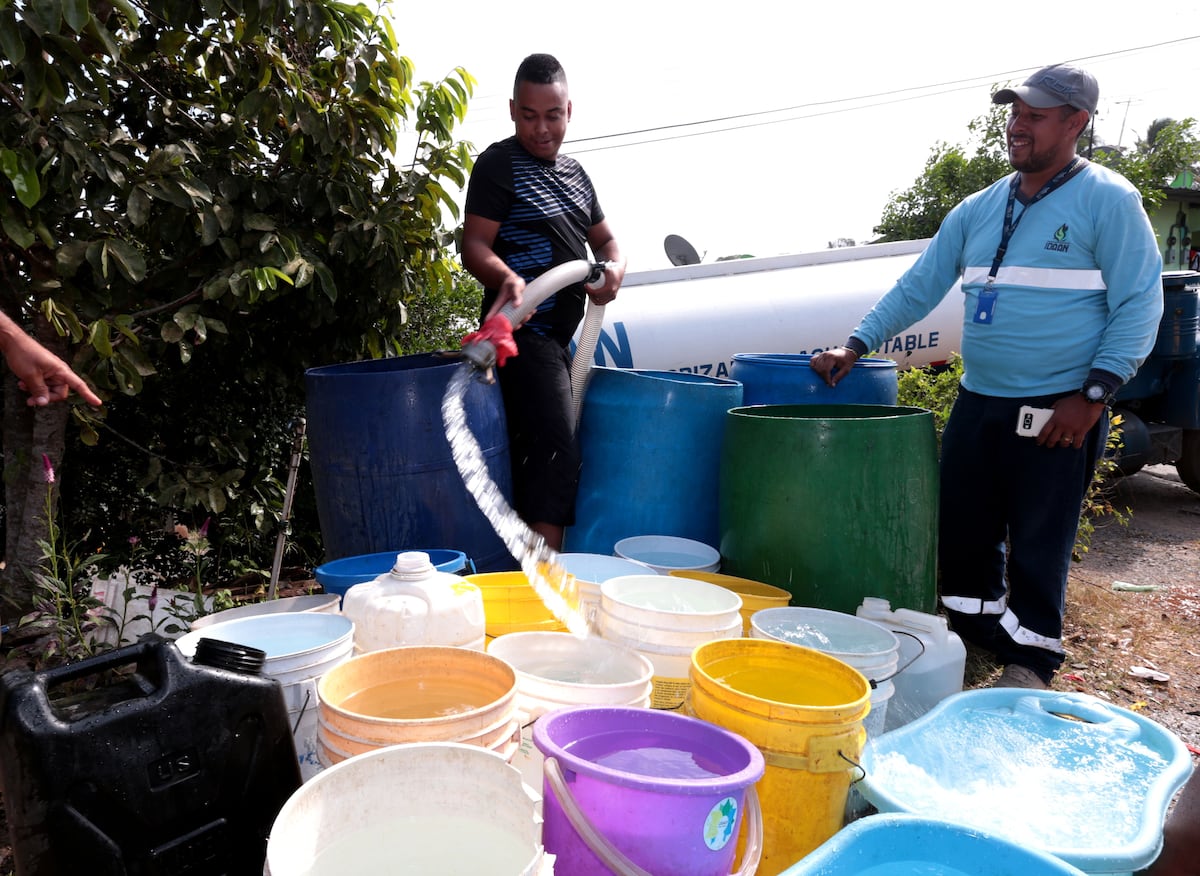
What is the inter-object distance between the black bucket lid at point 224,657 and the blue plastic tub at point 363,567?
0.67 meters

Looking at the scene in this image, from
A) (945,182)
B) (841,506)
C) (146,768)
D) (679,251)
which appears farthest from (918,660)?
(945,182)

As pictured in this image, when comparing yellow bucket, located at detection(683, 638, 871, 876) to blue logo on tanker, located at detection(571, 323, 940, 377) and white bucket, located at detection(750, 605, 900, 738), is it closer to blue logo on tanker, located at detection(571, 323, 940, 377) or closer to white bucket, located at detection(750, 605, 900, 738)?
white bucket, located at detection(750, 605, 900, 738)

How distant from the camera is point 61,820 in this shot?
127 cm

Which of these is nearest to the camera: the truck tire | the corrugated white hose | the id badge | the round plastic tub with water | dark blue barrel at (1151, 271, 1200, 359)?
the round plastic tub with water

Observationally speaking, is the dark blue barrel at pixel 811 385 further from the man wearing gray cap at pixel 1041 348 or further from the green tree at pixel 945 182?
the green tree at pixel 945 182

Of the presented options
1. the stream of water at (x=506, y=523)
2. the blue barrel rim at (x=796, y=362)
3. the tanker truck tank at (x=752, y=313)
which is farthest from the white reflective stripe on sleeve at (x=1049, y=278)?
the tanker truck tank at (x=752, y=313)

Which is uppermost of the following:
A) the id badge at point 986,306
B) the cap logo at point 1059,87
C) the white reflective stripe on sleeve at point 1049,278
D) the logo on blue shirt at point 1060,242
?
the cap logo at point 1059,87

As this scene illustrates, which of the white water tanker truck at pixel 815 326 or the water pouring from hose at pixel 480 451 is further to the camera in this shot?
the white water tanker truck at pixel 815 326

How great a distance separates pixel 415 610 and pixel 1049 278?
2.29 meters

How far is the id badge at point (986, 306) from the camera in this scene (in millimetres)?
2795

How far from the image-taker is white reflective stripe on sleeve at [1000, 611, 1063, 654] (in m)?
2.77

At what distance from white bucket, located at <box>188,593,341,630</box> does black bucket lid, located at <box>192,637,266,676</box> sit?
2.02ft

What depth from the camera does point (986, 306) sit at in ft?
9.23

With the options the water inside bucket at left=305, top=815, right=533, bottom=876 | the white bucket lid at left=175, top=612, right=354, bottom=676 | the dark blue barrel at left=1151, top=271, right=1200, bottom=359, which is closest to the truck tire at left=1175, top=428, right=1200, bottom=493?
the dark blue barrel at left=1151, top=271, right=1200, bottom=359
